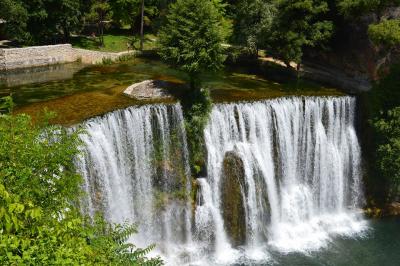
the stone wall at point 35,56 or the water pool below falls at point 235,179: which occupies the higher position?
the stone wall at point 35,56

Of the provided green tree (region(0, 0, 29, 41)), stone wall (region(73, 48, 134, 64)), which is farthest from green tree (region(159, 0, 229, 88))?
green tree (region(0, 0, 29, 41))

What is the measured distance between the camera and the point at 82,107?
73.0 ft

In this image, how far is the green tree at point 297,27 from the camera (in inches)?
1204

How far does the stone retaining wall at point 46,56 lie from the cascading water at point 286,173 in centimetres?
1628

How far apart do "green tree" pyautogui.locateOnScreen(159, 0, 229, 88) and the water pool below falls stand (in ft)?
8.15

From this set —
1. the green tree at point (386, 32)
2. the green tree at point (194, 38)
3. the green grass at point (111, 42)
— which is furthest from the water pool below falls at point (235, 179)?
the green grass at point (111, 42)

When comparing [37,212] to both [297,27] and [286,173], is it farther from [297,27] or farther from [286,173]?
[297,27]

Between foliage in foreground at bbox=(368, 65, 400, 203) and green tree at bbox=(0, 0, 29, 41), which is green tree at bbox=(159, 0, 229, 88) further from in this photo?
green tree at bbox=(0, 0, 29, 41)

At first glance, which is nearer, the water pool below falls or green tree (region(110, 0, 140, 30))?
the water pool below falls

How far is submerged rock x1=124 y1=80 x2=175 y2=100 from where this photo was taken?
2423 centimetres

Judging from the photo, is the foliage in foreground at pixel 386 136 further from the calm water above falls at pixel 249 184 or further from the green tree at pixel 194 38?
the green tree at pixel 194 38

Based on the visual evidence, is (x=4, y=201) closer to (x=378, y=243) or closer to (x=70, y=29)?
(x=378, y=243)

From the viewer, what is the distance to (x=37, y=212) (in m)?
6.64

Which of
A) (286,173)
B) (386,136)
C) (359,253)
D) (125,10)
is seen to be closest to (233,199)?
(286,173)
